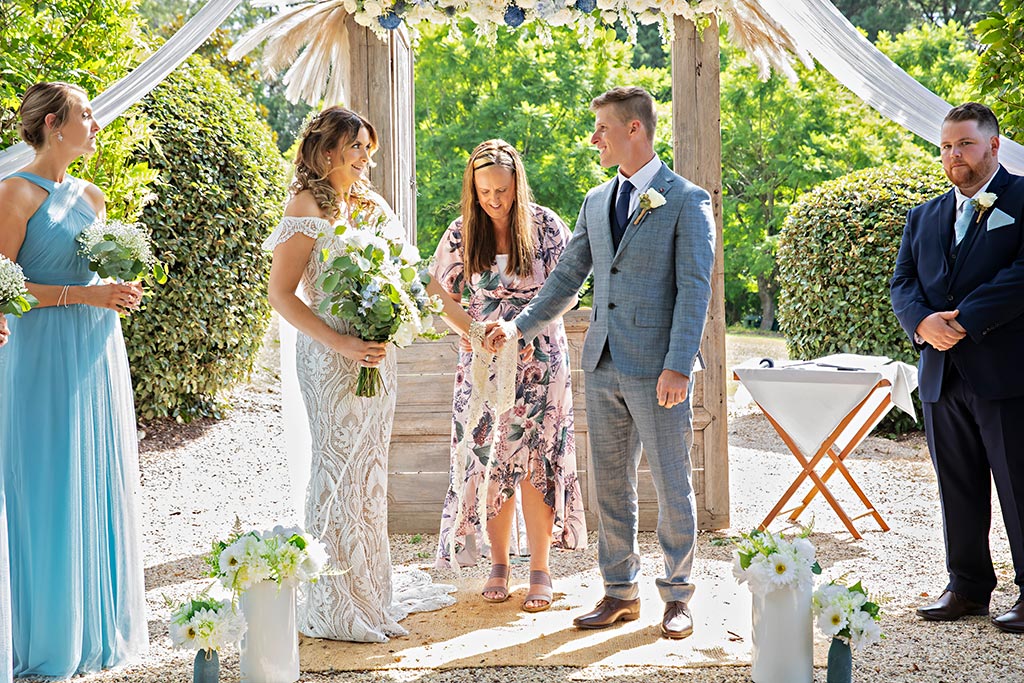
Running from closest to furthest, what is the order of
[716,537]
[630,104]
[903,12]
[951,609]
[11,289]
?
[11,289]
[630,104]
[951,609]
[716,537]
[903,12]

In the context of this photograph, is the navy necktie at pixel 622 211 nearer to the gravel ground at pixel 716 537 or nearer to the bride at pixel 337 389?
the bride at pixel 337 389

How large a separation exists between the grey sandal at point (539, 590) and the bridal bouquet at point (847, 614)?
1.39 m

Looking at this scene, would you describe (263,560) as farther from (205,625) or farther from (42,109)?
(42,109)

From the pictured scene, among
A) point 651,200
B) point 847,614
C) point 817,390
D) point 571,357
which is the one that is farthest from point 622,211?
point 817,390

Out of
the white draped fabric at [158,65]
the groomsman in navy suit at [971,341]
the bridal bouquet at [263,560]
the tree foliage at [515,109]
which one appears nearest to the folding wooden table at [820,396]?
the groomsman in navy suit at [971,341]

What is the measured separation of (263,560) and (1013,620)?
277 cm

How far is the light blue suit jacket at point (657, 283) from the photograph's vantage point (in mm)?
3820

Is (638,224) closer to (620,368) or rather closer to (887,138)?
(620,368)

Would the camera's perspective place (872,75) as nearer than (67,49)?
Yes

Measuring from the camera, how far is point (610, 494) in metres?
4.12

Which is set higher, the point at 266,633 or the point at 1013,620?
the point at 266,633

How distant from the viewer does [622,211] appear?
4.02 meters

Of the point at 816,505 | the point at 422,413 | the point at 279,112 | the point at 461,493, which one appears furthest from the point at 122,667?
the point at 279,112

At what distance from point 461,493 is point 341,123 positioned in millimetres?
1726
